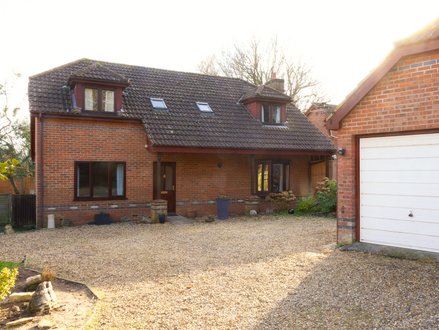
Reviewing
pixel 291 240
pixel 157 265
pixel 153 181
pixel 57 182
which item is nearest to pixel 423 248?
pixel 291 240

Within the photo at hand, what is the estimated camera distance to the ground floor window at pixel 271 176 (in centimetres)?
1780

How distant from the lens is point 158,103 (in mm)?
16688

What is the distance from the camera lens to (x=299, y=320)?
15.9ft

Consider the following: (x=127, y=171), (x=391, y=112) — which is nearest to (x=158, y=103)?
(x=127, y=171)

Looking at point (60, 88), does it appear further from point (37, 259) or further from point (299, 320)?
point (299, 320)

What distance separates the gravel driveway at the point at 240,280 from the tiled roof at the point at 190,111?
5.22 m

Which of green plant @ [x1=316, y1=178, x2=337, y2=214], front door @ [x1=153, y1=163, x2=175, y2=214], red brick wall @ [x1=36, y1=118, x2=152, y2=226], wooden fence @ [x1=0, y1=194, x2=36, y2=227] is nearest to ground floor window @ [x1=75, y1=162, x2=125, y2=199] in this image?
red brick wall @ [x1=36, y1=118, x2=152, y2=226]

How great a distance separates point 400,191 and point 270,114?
11520 millimetres

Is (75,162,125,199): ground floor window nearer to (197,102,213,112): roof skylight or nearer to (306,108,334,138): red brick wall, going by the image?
(197,102,213,112): roof skylight

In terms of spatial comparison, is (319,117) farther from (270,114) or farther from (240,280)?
(240,280)

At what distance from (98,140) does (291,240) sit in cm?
821

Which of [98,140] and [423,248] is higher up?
[98,140]

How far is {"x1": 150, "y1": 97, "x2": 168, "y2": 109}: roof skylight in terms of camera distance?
1645cm

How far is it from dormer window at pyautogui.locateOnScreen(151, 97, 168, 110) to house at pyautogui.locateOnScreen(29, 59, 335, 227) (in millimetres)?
43
